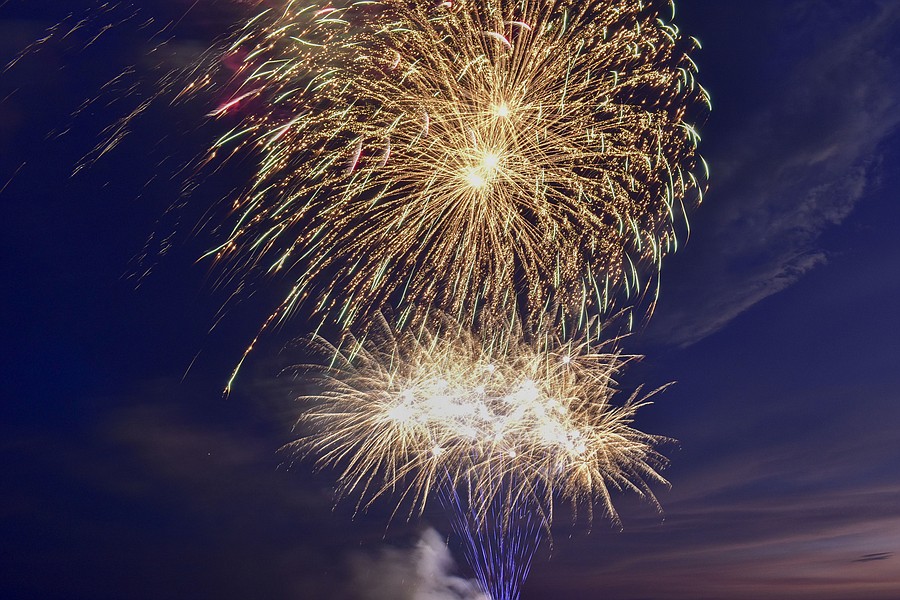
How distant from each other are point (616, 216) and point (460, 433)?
338 inches

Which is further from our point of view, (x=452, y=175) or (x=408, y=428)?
(x=408, y=428)

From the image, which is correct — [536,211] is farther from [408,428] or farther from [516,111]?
[408,428]

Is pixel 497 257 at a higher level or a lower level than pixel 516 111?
lower

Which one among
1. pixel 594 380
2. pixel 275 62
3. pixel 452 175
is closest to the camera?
pixel 275 62

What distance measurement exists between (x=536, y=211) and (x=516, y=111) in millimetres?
2619

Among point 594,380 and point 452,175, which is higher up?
point 452,175

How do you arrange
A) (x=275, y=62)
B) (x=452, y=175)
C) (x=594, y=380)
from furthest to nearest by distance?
(x=594, y=380) → (x=452, y=175) → (x=275, y=62)

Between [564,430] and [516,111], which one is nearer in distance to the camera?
[516,111]

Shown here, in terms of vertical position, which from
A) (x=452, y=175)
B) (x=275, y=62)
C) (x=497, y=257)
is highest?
(x=275, y=62)

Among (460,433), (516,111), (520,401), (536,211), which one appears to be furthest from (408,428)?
(516,111)

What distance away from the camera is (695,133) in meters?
18.0

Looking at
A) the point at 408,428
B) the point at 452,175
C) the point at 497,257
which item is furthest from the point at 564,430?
the point at 452,175

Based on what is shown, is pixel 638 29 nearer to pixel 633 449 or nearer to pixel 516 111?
pixel 516 111

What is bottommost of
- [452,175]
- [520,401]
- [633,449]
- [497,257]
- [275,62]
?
[633,449]
